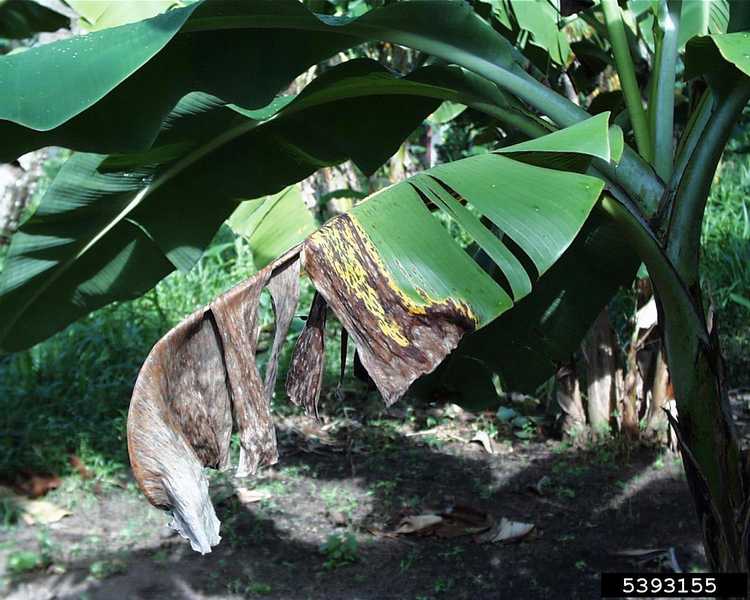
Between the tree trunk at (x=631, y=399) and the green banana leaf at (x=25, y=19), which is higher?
the green banana leaf at (x=25, y=19)

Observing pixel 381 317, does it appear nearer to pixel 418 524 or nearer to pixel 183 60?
pixel 183 60

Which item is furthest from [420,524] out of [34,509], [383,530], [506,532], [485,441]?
[34,509]

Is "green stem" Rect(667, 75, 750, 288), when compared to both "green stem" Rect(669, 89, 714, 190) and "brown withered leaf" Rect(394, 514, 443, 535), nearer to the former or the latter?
"green stem" Rect(669, 89, 714, 190)

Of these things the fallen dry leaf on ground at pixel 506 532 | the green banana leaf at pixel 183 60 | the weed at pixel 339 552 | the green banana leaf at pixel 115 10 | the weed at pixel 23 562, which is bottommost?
the fallen dry leaf on ground at pixel 506 532

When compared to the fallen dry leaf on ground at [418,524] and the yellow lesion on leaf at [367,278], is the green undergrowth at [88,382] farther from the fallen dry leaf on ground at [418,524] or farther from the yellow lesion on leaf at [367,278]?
the yellow lesion on leaf at [367,278]

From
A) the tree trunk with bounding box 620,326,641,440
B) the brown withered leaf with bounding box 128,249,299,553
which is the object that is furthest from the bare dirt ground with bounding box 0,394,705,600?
the brown withered leaf with bounding box 128,249,299,553

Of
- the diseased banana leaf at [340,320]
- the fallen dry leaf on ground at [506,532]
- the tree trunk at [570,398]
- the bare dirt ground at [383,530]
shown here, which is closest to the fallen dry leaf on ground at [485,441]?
the bare dirt ground at [383,530]

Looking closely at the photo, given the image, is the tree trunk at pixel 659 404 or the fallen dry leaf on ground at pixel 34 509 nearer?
the fallen dry leaf on ground at pixel 34 509

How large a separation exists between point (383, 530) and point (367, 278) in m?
2.86

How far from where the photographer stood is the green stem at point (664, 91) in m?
2.44

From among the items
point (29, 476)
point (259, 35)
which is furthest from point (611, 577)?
point (29, 476)

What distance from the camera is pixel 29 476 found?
4.61 meters

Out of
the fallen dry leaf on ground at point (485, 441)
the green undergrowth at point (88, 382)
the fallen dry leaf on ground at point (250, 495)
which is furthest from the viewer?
the fallen dry leaf on ground at point (485, 441)

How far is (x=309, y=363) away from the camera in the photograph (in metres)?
1.66
